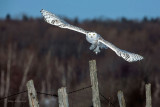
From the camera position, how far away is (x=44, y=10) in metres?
8.23

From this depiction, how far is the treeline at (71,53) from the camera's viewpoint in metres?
34.6

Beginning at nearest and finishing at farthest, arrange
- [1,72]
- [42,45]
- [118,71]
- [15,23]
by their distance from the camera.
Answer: [118,71] < [1,72] < [42,45] < [15,23]

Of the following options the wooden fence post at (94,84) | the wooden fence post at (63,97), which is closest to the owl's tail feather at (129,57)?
the wooden fence post at (94,84)

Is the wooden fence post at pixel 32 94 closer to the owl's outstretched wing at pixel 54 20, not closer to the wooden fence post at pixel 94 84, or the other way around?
the wooden fence post at pixel 94 84

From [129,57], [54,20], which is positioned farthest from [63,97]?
[54,20]

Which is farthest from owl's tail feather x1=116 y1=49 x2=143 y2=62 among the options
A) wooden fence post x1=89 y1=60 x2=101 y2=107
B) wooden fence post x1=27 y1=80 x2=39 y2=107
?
wooden fence post x1=27 y1=80 x2=39 y2=107

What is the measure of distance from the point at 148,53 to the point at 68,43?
1836 centimetres

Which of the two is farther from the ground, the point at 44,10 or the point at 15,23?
the point at 15,23

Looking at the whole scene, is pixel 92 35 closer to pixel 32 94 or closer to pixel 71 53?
pixel 32 94

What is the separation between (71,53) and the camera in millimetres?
61156

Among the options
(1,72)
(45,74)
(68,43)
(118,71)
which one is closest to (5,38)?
(68,43)

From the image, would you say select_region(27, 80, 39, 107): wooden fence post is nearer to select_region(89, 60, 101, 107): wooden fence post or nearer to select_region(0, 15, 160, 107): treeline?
select_region(89, 60, 101, 107): wooden fence post

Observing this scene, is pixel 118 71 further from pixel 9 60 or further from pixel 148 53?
pixel 9 60

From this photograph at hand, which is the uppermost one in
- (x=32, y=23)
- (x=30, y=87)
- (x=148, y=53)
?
(x=32, y=23)
